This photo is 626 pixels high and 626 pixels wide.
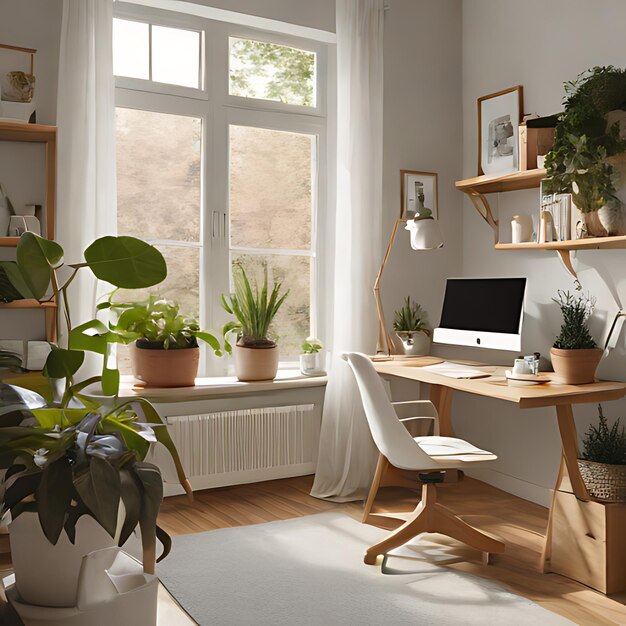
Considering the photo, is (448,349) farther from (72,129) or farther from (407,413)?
(72,129)

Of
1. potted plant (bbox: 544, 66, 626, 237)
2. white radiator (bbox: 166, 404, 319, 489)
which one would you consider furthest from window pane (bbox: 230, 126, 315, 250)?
potted plant (bbox: 544, 66, 626, 237)

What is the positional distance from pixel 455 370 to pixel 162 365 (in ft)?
4.61

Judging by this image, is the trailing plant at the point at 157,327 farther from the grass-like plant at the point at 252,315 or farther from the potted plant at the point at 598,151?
the potted plant at the point at 598,151

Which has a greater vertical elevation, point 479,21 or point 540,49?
point 479,21

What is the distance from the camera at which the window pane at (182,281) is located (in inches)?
151

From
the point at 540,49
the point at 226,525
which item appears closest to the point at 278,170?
the point at 540,49

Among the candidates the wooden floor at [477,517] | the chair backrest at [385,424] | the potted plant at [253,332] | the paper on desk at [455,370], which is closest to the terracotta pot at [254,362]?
the potted plant at [253,332]

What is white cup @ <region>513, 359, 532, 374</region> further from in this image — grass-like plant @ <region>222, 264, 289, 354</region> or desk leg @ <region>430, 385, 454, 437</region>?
grass-like plant @ <region>222, 264, 289, 354</region>

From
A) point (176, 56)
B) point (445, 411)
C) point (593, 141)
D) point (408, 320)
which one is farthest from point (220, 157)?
point (593, 141)

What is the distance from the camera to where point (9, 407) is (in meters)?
1.02

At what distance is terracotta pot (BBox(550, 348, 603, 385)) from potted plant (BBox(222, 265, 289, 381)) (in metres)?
1.43

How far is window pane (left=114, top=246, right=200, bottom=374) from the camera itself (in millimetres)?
→ 3848

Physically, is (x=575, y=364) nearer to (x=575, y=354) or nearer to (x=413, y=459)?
(x=575, y=354)

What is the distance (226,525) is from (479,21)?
309 cm
